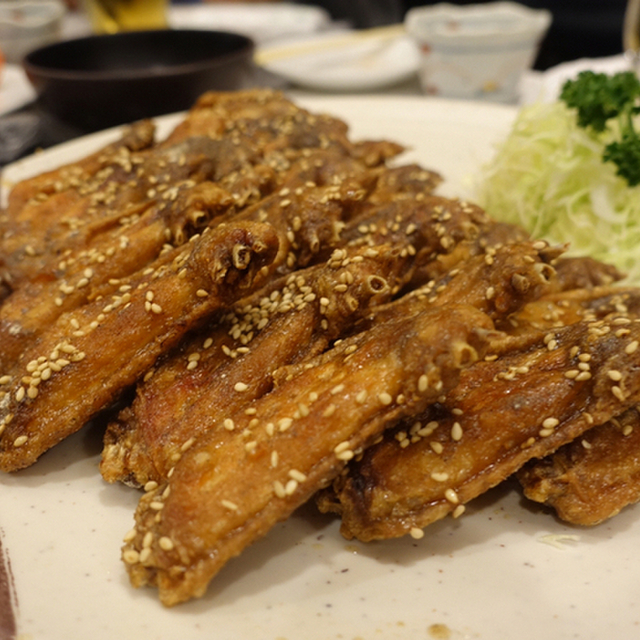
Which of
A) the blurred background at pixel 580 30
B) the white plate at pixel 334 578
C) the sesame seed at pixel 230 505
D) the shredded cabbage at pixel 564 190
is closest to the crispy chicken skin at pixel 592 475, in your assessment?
the white plate at pixel 334 578

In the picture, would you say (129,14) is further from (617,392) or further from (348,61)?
(617,392)

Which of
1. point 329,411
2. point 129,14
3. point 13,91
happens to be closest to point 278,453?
point 329,411

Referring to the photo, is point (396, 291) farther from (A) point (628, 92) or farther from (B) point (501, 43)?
(B) point (501, 43)

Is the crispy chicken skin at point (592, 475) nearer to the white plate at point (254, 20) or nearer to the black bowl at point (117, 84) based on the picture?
the black bowl at point (117, 84)

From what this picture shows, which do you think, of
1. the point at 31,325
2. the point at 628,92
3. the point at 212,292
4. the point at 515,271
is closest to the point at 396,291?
the point at 515,271

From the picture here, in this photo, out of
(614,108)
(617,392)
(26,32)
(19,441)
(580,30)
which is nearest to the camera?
(617,392)

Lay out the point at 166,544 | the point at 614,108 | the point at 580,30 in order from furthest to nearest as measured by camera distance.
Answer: the point at 580,30 → the point at 614,108 → the point at 166,544

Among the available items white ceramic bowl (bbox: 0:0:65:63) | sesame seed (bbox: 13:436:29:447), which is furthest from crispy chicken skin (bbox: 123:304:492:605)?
white ceramic bowl (bbox: 0:0:65:63)
